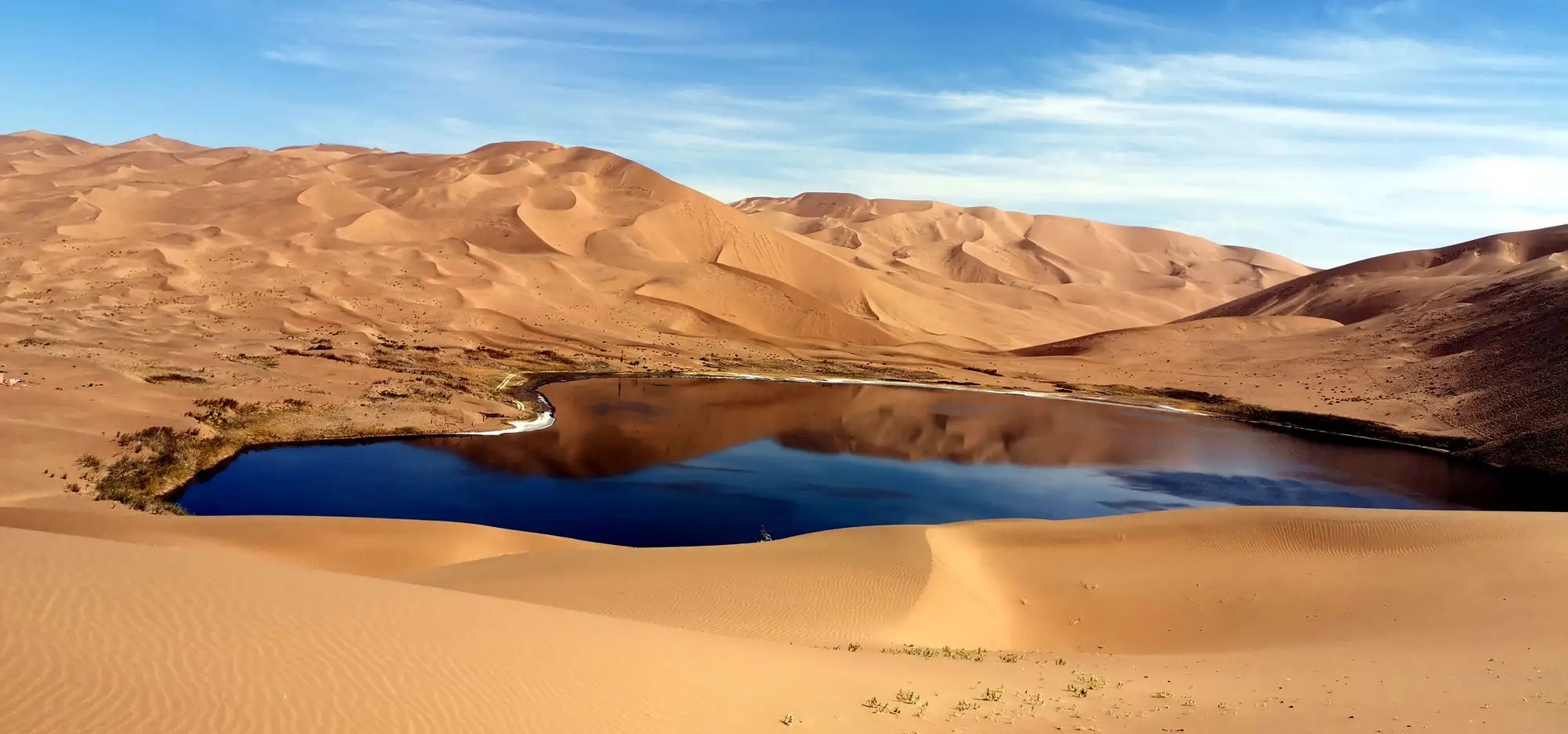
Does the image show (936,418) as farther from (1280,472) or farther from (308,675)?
(308,675)

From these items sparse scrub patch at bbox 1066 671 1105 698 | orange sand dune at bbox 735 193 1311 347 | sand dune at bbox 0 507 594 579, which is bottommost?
sand dune at bbox 0 507 594 579

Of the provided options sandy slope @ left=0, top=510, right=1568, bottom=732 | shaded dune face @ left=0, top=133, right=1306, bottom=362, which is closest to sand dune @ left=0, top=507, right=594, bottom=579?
sandy slope @ left=0, top=510, right=1568, bottom=732

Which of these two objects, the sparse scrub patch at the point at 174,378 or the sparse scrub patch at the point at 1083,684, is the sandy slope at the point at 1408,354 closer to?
the sparse scrub patch at the point at 1083,684

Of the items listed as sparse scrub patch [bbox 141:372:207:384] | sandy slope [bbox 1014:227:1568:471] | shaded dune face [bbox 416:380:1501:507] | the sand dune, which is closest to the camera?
the sand dune

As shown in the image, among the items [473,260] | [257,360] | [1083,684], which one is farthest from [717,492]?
[473,260]

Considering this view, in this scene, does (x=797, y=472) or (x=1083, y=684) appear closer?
(x=1083, y=684)

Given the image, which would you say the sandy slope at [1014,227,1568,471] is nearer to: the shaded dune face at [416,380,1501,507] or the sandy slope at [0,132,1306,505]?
the shaded dune face at [416,380,1501,507]

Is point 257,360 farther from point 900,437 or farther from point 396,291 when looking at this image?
point 900,437
